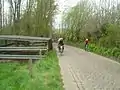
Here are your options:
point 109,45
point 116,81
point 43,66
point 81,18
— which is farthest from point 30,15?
point 81,18

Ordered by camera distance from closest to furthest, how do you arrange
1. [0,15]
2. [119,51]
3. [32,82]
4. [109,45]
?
1. [32,82]
2. [119,51]
3. [109,45]
4. [0,15]

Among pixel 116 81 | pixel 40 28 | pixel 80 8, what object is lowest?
pixel 116 81

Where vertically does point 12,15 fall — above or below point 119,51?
above

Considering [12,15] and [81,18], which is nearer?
[12,15]

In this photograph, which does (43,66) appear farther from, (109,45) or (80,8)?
(80,8)

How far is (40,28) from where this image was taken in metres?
39.6

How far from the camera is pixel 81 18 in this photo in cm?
7169

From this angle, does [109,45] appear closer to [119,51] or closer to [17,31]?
[119,51]

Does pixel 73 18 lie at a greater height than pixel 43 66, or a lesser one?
greater

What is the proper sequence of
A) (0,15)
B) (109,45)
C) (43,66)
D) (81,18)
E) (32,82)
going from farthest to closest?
(81,18) < (0,15) < (109,45) < (43,66) < (32,82)

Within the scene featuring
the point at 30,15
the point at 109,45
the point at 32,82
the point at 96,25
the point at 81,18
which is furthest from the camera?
the point at 81,18

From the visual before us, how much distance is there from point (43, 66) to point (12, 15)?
856 inches

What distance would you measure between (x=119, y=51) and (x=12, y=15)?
16257mm

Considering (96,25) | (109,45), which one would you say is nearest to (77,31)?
(96,25)
